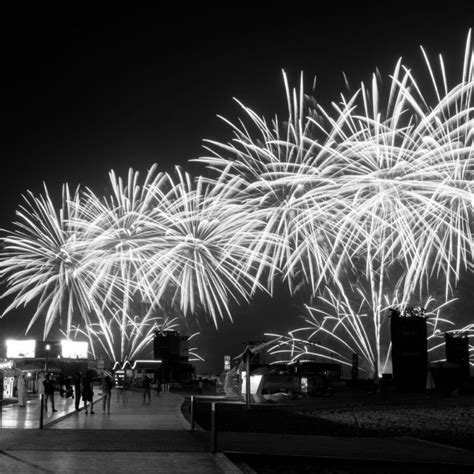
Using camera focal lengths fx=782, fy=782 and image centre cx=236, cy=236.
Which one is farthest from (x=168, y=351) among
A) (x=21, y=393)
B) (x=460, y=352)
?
(x=21, y=393)

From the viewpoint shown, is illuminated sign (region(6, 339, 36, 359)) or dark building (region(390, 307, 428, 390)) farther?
illuminated sign (region(6, 339, 36, 359))

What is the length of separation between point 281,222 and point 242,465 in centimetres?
2614

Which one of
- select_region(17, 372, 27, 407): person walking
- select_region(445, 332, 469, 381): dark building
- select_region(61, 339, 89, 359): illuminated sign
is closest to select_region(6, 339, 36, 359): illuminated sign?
select_region(61, 339, 89, 359): illuminated sign

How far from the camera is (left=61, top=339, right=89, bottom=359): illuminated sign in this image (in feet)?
241

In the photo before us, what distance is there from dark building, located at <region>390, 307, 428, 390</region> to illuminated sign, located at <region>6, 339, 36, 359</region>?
37.4m

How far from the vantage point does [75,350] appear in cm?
7512

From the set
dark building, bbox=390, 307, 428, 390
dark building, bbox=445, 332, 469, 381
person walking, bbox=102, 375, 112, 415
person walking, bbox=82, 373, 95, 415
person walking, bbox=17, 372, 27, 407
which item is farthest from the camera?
dark building, bbox=445, 332, 469, 381

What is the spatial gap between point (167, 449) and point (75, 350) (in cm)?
6204

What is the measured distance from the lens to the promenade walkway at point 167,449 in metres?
12.7

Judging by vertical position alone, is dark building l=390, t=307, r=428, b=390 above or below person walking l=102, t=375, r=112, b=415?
above

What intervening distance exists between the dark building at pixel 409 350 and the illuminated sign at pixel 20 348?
37.4m

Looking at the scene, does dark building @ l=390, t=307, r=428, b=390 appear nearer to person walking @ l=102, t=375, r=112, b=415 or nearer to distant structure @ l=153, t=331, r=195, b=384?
person walking @ l=102, t=375, r=112, b=415

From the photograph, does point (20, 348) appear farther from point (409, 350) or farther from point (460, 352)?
point (409, 350)

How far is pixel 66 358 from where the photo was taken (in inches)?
2830
